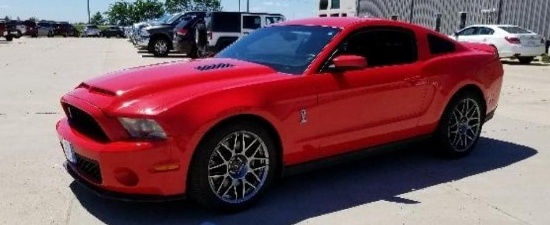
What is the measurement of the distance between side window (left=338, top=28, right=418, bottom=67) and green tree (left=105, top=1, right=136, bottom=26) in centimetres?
9176

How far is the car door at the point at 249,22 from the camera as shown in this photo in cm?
1770

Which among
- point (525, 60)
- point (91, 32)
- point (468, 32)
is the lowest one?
point (91, 32)

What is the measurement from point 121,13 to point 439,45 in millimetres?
96555

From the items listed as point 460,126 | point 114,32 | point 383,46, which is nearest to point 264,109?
point 383,46

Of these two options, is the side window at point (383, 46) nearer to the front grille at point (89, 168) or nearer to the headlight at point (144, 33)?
the front grille at point (89, 168)

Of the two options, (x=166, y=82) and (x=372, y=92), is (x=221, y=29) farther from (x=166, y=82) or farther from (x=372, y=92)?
(x=166, y=82)

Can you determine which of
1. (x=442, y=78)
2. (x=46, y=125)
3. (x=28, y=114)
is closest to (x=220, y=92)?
(x=442, y=78)

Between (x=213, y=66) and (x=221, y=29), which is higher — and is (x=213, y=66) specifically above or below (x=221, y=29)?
above

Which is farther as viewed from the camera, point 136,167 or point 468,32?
Result: point 468,32

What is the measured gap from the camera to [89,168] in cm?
366

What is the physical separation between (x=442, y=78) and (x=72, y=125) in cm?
330

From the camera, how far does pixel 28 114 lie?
7.31 metres

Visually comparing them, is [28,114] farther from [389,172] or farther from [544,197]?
[544,197]

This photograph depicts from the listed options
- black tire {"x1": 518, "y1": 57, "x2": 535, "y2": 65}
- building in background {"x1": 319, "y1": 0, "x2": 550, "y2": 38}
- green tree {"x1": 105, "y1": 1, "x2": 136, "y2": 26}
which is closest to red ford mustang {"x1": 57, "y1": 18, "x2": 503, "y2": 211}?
black tire {"x1": 518, "y1": 57, "x2": 535, "y2": 65}
